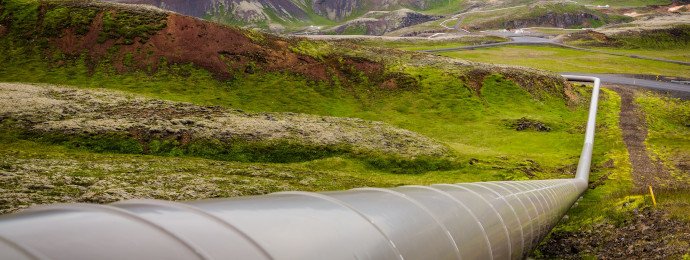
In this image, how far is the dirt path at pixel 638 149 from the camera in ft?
141

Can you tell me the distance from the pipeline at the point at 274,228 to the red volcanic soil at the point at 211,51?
69418mm

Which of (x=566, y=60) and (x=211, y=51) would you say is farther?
(x=566, y=60)

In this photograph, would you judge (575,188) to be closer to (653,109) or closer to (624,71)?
(653,109)

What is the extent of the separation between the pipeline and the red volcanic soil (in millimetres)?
69418

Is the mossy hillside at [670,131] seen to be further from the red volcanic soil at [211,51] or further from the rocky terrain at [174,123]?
the red volcanic soil at [211,51]

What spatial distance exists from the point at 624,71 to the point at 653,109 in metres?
51.5

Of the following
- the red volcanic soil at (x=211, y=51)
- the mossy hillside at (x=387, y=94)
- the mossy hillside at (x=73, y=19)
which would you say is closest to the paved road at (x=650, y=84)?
the mossy hillside at (x=387, y=94)

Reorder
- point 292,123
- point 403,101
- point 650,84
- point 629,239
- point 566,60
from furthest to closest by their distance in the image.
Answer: point 566,60 → point 650,84 → point 403,101 → point 292,123 → point 629,239

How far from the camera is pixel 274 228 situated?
536cm

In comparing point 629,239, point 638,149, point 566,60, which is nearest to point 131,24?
point 638,149

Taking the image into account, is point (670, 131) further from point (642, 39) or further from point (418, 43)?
point (642, 39)

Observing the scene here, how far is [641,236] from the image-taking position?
2586 cm

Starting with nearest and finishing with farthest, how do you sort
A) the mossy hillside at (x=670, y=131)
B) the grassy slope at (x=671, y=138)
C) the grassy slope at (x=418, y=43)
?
the grassy slope at (x=671, y=138) → the mossy hillside at (x=670, y=131) → the grassy slope at (x=418, y=43)

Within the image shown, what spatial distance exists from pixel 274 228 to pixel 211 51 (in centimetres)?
7648
